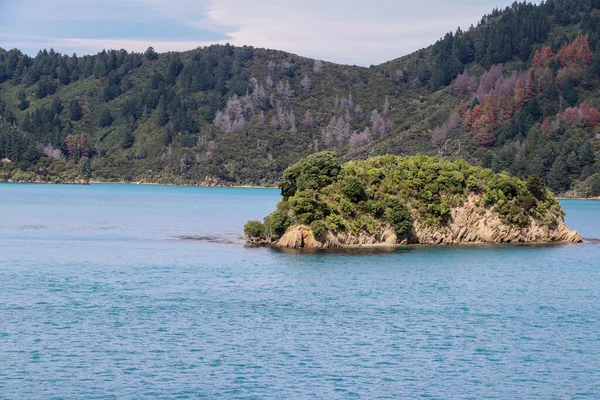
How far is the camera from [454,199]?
290ft

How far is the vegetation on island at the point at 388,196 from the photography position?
82.7m

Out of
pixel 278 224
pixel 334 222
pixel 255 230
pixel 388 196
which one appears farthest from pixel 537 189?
pixel 255 230

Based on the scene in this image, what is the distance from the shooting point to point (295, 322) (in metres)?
49.4

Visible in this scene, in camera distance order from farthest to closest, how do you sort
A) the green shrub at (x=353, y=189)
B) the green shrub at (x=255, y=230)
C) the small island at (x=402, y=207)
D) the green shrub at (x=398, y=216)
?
1. the green shrub at (x=255, y=230)
2. the green shrub at (x=398, y=216)
3. the green shrub at (x=353, y=189)
4. the small island at (x=402, y=207)

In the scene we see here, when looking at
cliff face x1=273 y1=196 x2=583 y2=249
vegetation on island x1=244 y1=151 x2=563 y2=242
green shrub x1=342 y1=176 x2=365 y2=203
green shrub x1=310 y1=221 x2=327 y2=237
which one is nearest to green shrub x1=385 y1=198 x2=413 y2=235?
vegetation on island x1=244 y1=151 x2=563 y2=242

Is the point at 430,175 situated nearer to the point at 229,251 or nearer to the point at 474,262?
the point at 474,262

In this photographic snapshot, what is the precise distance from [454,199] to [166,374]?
55.5 m

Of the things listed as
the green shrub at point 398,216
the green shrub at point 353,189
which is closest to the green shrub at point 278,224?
the green shrub at point 353,189

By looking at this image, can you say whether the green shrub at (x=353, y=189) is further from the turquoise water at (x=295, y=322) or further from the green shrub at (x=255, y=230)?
the green shrub at (x=255, y=230)

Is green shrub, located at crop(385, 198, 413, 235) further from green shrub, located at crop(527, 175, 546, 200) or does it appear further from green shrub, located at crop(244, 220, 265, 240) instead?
green shrub, located at crop(527, 175, 546, 200)

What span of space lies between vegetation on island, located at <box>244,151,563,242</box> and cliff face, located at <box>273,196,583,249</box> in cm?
58

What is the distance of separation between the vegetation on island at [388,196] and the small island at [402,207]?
98mm

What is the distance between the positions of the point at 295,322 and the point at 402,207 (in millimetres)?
37239

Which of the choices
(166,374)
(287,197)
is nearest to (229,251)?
(287,197)
